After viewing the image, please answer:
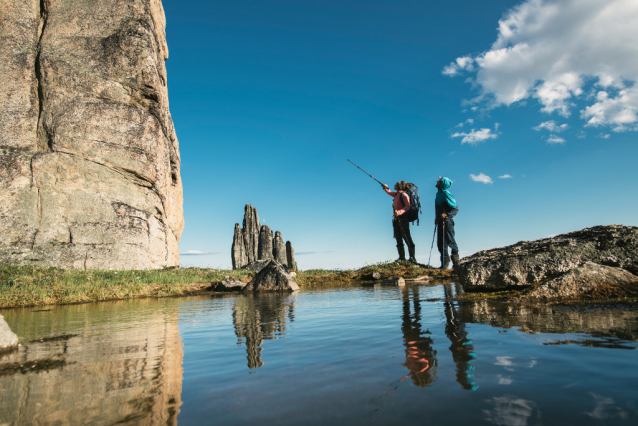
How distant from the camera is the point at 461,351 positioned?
94.3 inches

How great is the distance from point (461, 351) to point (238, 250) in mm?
44516

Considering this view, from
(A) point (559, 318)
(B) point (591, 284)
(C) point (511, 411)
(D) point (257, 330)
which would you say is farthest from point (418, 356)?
(B) point (591, 284)

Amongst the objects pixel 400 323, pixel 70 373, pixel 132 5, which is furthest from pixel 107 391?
pixel 132 5

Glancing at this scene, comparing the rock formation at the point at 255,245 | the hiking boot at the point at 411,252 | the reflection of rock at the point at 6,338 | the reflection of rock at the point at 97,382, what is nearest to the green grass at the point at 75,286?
the reflection of rock at the point at 97,382

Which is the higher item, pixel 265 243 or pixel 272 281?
pixel 265 243

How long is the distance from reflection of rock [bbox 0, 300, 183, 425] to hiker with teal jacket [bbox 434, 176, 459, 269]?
1114cm

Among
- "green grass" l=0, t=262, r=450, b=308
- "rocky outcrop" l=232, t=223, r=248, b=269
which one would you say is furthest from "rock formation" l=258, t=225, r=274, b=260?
"green grass" l=0, t=262, r=450, b=308

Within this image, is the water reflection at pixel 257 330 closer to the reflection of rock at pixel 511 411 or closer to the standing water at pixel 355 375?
the standing water at pixel 355 375

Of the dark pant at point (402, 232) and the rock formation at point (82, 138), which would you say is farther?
the dark pant at point (402, 232)

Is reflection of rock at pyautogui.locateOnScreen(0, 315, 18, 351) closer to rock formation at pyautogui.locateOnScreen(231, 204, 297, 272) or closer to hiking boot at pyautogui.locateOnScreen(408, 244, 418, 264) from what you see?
hiking boot at pyautogui.locateOnScreen(408, 244, 418, 264)

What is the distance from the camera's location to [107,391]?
81.0 inches

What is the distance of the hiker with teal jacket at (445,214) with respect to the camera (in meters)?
13.1

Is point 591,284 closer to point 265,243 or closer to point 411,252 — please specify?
point 411,252

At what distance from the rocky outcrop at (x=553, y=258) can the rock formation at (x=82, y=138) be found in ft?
54.8
